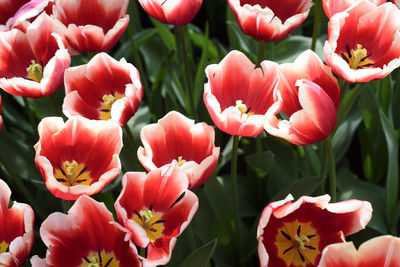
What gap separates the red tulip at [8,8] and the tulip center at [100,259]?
0.67 meters

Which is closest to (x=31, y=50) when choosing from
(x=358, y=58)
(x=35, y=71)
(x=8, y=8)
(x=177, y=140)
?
(x=35, y=71)

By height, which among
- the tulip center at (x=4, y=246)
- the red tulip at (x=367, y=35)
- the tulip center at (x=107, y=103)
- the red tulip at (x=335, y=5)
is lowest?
the tulip center at (x=4, y=246)

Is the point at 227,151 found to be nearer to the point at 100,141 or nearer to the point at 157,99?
the point at 157,99

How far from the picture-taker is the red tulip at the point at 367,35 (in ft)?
3.44

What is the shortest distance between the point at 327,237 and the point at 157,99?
28.7 inches

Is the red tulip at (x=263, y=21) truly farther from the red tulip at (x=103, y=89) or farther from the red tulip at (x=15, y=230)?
the red tulip at (x=15, y=230)

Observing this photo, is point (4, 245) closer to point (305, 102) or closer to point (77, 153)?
point (77, 153)

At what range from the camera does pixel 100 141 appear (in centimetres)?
101

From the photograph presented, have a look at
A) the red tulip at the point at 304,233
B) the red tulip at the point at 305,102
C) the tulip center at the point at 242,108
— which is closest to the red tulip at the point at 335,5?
the red tulip at the point at 305,102

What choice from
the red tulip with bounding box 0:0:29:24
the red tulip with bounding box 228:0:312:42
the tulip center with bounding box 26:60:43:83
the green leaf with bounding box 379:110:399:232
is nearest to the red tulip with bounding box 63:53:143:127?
the tulip center with bounding box 26:60:43:83

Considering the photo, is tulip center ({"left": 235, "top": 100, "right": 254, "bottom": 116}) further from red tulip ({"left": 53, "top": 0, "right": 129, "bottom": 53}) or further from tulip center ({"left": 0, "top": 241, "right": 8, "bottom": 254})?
tulip center ({"left": 0, "top": 241, "right": 8, "bottom": 254})

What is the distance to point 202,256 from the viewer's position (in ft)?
3.22

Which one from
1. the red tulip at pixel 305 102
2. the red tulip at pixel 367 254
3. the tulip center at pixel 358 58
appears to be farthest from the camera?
the tulip center at pixel 358 58

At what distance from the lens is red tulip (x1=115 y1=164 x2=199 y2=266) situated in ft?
2.86
